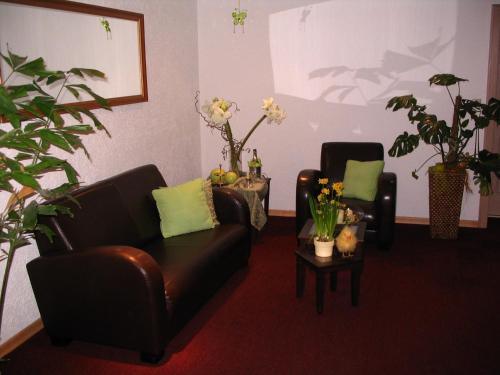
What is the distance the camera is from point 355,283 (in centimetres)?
335

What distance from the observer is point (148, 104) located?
439cm

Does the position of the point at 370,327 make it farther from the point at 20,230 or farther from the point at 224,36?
the point at 224,36

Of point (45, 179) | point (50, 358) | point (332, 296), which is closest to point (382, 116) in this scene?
point (332, 296)

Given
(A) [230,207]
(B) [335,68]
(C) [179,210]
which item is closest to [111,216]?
(C) [179,210]

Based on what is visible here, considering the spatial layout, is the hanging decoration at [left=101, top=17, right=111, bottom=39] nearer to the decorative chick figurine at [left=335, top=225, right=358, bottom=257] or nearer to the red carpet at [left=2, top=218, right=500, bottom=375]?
the red carpet at [left=2, top=218, right=500, bottom=375]

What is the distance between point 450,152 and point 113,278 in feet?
10.7

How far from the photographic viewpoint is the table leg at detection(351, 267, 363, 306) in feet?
10.8

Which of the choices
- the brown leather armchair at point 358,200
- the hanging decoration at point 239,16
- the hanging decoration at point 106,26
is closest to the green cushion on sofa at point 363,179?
the brown leather armchair at point 358,200

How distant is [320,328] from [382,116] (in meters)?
2.65

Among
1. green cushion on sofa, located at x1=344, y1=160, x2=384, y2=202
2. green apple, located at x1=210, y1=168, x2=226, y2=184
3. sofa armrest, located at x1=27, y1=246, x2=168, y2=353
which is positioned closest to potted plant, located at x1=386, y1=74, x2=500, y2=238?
green cushion on sofa, located at x1=344, y1=160, x2=384, y2=202

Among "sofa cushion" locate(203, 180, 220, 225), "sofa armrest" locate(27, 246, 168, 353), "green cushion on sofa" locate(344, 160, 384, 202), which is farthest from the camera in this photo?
"green cushion on sofa" locate(344, 160, 384, 202)

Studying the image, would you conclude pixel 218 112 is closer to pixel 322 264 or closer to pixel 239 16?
pixel 239 16

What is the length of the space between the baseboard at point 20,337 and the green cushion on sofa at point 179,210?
3.27 ft

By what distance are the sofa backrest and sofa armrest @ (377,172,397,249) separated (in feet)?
5.71
